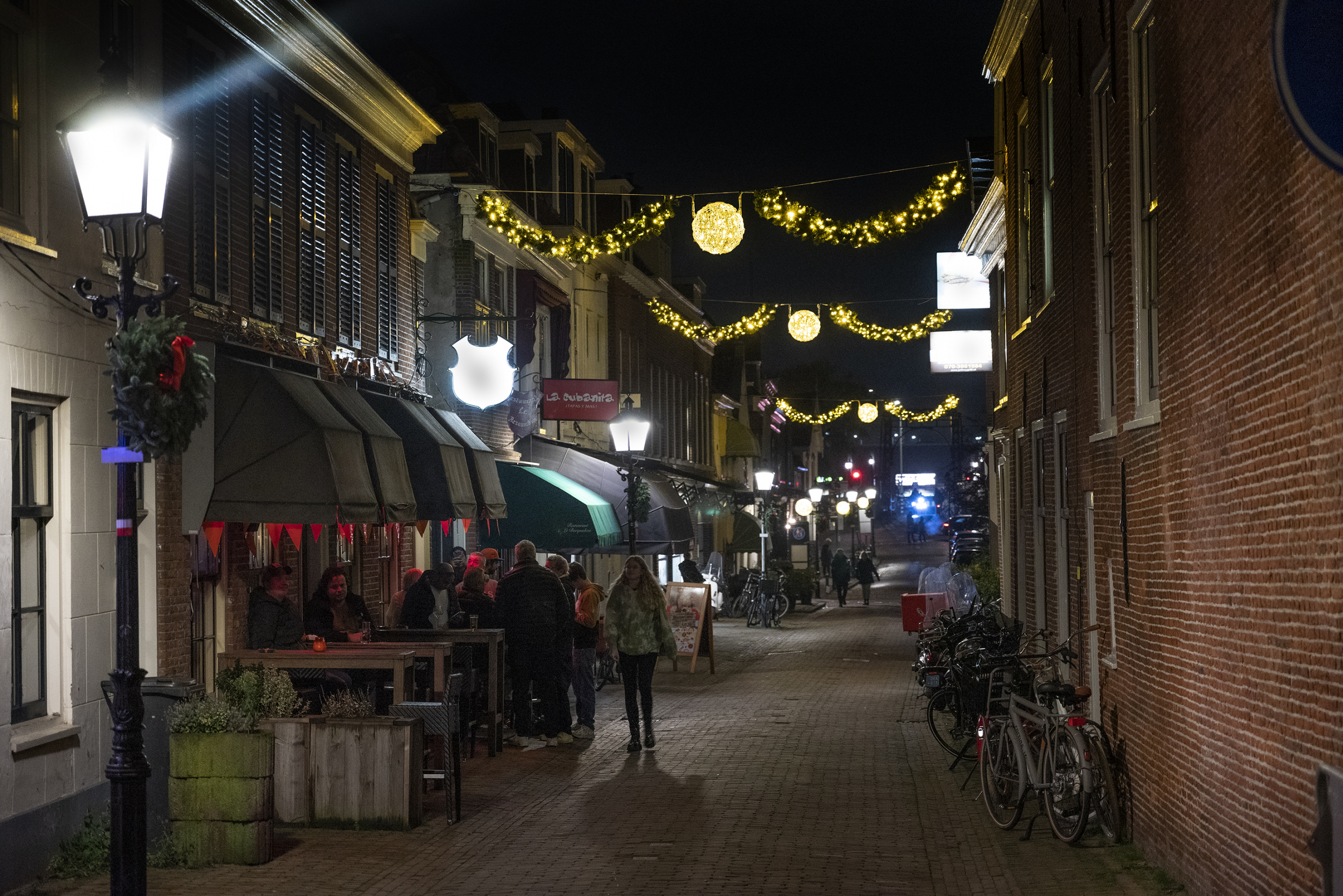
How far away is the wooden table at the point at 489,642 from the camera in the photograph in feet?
46.4

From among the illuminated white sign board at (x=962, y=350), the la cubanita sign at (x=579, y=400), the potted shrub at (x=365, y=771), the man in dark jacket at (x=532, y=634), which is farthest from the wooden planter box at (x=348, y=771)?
the illuminated white sign board at (x=962, y=350)

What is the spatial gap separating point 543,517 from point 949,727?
8159mm

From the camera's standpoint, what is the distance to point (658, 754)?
14.5 m

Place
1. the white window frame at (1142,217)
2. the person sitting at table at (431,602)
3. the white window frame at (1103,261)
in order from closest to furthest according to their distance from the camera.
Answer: the white window frame at (1142,217) < the white window frame at (1103,261) < the person sitting at table at (431,602)

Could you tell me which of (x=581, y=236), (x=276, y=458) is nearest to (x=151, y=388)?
(x=276, y=458)

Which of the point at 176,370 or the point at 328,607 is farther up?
the point at 176,370

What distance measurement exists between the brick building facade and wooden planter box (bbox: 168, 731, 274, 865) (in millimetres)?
5654

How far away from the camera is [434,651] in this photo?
13031mm

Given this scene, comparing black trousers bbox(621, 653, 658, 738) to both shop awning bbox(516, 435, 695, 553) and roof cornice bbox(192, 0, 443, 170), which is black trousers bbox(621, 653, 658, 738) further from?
shop awning bbox(516, 435, 695, 553)

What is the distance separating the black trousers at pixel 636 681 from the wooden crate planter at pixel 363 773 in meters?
4.37

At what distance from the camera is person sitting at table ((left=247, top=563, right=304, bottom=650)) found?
→ 12539mm

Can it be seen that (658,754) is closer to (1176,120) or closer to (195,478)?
(195,478)

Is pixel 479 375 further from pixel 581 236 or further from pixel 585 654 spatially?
pixel 585 654

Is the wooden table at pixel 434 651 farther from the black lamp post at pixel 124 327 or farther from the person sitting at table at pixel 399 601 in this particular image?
the black lamp post at pixel 124 327
